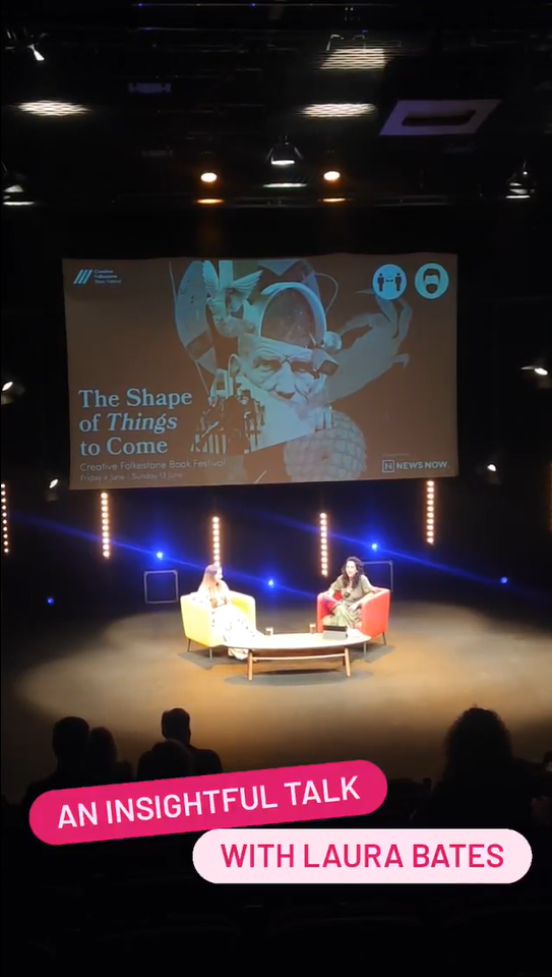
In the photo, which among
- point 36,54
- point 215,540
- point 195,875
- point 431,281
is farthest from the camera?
point 215,540

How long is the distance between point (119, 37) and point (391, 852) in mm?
3341

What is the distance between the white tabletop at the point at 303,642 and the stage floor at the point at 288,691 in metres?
0.07

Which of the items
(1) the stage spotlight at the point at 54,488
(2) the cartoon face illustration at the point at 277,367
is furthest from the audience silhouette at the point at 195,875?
(2) the cartoon face illustration at the point at 277,367

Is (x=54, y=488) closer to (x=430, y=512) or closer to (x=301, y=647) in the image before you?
(x=301, y=647)

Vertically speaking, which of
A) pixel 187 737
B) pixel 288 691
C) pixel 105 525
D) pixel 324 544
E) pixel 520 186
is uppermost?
pixel 520 186

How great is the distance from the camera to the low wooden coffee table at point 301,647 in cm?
416

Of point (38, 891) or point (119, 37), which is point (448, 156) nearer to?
point (119, 37)

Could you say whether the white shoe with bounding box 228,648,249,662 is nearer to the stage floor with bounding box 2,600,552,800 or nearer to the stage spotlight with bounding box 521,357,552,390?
the stage floor with bounding box 2,600,552,800

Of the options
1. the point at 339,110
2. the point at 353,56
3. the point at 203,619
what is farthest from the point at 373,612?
the point at 353,56

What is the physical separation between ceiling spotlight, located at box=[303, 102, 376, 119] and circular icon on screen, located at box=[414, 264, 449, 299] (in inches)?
30.2

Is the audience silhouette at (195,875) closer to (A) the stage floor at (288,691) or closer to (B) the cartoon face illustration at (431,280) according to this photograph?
(A) the stage floor at (288,691)

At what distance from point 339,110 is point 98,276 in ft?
4.28

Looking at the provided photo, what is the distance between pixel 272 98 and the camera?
3.52 metres

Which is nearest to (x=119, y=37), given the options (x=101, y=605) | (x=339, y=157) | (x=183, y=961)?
(x=339, y=157)
